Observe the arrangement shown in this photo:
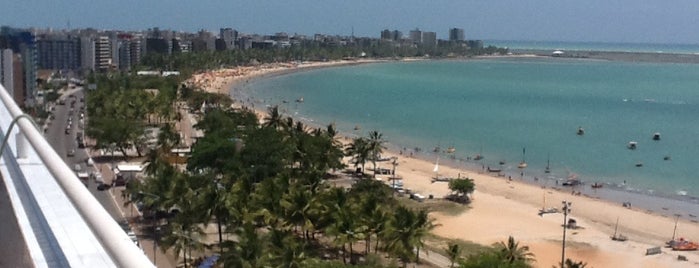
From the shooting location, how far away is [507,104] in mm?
89188

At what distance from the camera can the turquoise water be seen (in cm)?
5028

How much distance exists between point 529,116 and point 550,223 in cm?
4483

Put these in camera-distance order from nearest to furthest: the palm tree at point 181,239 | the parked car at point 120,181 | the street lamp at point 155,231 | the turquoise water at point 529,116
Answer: the palm tree at point 181,239
the street lamp at point 155,231
the parked car at point 120,181
the turquoise water at point 529,116

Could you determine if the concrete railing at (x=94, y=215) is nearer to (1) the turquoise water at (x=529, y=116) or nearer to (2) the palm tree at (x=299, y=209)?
(2) the palm tree at (x=299, y=209)

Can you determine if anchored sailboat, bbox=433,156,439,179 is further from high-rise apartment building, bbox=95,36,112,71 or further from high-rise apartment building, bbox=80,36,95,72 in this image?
high-rise apartment building, bbox=95,36,112,71

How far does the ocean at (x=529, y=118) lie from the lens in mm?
48781

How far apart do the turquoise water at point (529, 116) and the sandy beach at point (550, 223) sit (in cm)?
610

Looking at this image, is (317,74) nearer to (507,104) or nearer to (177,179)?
(507,104)

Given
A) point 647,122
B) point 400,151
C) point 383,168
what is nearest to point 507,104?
point 647,122

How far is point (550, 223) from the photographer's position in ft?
109

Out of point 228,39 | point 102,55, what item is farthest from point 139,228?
point 228,39

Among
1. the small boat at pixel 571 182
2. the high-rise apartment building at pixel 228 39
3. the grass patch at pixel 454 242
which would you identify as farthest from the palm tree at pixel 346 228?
the high-rise apartment building at pixel 228 39

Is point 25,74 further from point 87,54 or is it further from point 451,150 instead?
point 87,54

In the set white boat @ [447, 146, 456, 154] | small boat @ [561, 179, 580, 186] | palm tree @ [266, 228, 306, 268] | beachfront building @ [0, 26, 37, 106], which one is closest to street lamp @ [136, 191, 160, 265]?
palm tree @ [266, 228, 306, 268]
